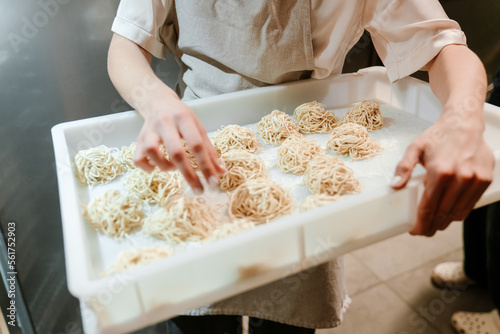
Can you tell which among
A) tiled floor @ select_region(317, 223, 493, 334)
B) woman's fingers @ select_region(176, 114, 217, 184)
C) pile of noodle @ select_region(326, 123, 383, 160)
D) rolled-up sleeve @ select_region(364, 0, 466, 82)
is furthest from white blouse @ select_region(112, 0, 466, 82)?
tiled floor @ select_region(317, 223, 493, 334)

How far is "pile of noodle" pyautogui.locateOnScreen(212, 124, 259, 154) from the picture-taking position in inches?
43.7

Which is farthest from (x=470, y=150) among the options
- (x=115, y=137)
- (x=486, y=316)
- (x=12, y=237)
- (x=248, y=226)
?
(x=12, y=237)

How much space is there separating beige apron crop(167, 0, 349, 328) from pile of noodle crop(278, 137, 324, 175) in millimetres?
253

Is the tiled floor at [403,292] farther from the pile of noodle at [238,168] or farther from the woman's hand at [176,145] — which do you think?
the woman's hand at [176,145]

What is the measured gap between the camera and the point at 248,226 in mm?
788

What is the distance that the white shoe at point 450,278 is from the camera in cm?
196

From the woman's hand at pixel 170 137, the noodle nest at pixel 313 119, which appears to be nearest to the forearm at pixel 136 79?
the woman's hand at pixel 170 137

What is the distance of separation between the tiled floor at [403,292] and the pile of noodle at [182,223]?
127 cm

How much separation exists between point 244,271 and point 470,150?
484 mm

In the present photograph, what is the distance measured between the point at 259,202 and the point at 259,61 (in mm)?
493

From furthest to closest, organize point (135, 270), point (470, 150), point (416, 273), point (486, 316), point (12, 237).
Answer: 1. point (416, 273)
2. point (486, 316)
3. point (12, 237)
4. point (470, 150)
5. point (135, 270)

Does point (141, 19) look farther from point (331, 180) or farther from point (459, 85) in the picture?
point (459, 85)

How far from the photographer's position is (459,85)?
0.93m

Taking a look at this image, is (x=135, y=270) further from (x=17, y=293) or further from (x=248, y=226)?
(x=17, y=293)
